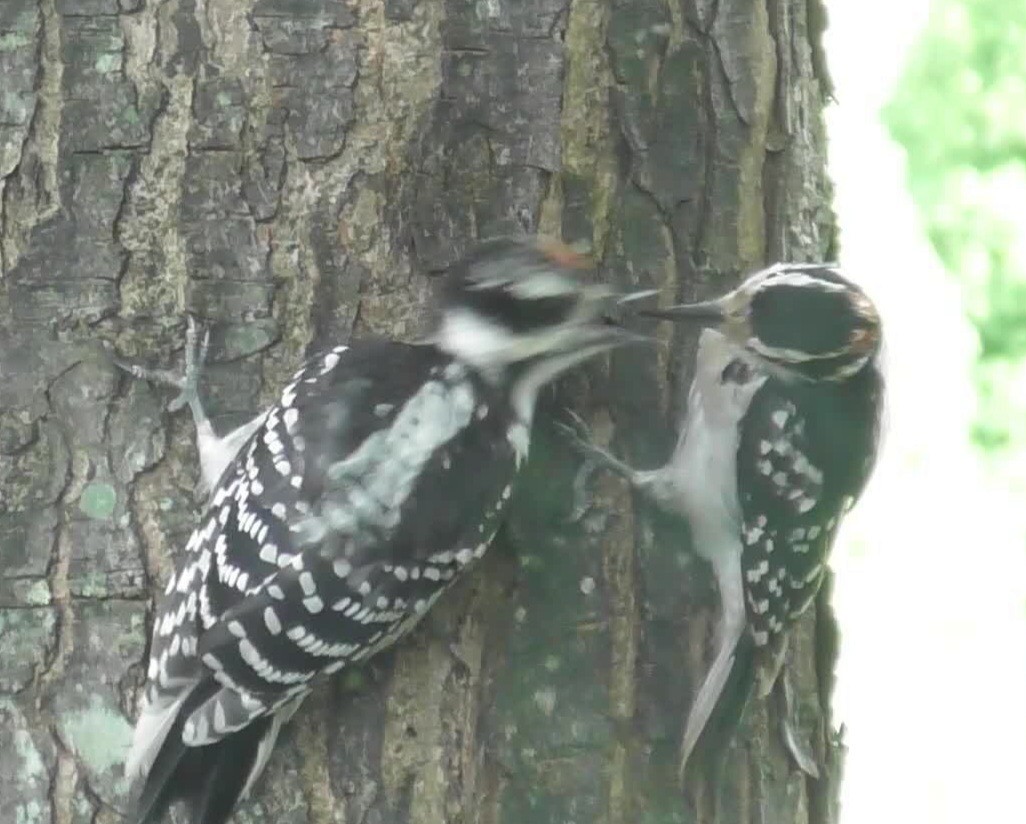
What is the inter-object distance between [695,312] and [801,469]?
1.28 feet

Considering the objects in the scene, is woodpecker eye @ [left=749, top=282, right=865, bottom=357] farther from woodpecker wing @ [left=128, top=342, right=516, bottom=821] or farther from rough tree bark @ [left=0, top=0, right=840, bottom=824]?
woodpecker wing @ [left=128, top=342, right=516, bottom=821]

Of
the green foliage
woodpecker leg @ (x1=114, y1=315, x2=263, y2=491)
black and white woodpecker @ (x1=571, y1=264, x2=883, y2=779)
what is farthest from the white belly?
the green foliage

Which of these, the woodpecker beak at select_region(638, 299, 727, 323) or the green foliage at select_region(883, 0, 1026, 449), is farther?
the green foliage at select_region(883, 0, 1026, 449)

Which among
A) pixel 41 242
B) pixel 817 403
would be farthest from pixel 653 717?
pixel 41 242

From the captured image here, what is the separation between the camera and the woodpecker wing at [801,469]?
246 cm

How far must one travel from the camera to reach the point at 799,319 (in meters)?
2.44

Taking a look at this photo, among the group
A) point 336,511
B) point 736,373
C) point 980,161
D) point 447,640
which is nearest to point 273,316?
point 336,511

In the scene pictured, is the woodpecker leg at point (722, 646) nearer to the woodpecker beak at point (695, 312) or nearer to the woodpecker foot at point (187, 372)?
the woodpecker beak at point (695, 312)

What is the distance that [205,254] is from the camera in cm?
221

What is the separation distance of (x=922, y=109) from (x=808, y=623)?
3739 mm

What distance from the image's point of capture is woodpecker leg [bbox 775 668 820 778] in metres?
2.39

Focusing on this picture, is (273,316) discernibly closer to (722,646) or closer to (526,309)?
(526,309)

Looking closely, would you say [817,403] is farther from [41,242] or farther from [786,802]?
[41,242]

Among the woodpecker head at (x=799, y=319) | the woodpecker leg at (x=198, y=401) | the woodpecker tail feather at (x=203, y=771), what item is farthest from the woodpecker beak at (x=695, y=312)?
the woodpecker tail feather at (x=203, y=771)
